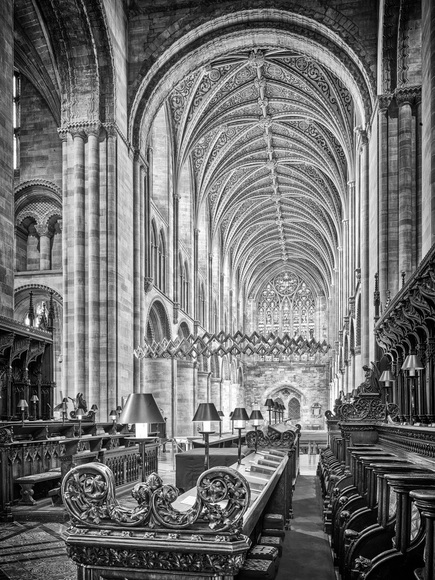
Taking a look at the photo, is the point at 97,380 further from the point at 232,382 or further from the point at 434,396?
the point at 232,382

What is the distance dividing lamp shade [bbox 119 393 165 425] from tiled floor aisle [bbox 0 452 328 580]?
1679 millimetres

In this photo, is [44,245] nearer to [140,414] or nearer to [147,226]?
[147,226]

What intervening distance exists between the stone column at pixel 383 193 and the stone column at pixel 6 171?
776cm

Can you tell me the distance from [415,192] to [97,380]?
8479 millimetres

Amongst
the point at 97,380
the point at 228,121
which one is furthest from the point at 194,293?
the point at 97,380

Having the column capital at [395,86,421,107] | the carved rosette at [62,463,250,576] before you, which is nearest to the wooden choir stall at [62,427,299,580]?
the carved rosette at [62,463,250,576]

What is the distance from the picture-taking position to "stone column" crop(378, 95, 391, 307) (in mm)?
14508

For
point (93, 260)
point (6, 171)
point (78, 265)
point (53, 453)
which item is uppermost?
point (6, 171)

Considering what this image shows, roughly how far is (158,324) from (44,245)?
5.11m

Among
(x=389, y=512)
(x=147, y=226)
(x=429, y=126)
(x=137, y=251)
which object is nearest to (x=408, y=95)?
(x=429, y=126)

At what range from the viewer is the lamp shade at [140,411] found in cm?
393

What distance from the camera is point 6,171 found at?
1080cm

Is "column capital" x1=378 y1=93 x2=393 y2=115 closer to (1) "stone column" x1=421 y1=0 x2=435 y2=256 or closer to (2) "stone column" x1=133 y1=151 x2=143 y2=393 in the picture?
(1) "stone column" x1=421 y1=0 x2=435 y2=256

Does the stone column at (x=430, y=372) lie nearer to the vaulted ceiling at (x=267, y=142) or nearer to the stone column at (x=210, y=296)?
the vaulted ceiling at (x=267, y=142)
